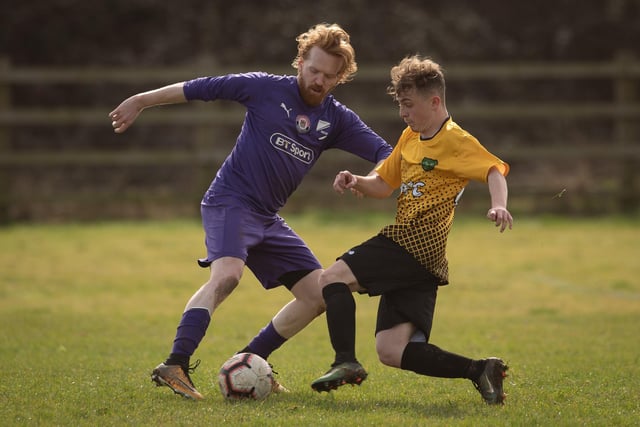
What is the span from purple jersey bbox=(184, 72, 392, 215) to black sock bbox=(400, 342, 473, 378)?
1120 millimetres

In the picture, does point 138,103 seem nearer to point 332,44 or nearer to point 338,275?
point 332,44

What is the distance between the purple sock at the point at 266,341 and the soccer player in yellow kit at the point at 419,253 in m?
0.74

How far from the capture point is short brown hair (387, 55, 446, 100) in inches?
191

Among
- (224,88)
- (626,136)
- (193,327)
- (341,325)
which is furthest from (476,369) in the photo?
(626,136)

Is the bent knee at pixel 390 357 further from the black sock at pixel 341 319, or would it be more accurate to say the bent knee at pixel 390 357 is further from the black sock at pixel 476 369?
the black sock at pixel 476 369

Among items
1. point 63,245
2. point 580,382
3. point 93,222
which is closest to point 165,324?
point 580,382

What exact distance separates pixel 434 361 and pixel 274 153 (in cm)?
140

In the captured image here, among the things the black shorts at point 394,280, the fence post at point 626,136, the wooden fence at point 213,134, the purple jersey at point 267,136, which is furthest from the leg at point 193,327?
the fence post at point 626,136

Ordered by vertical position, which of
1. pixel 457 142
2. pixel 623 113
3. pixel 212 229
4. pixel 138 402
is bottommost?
pixel 138 402

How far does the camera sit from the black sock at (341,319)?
15.3 feet

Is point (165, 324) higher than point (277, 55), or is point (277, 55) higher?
point (277, 55)

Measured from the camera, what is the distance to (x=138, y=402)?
15.7ft

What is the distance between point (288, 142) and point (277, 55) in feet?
50.4

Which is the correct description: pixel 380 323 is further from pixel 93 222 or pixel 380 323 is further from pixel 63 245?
pixel 93 222
